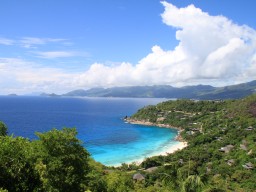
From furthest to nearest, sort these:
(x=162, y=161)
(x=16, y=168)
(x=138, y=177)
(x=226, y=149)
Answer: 1. (x=226, y=149)
2. (x=162, y=161)
3. (x=138, y=177)
4. (x=16, y=168)

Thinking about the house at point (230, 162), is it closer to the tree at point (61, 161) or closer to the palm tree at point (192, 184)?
the tree at point (61, 161)

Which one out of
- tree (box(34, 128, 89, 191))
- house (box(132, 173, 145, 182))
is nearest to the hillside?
house (box(132, 173, 145, 182))

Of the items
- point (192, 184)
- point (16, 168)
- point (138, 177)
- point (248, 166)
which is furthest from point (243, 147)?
point (16, 168)

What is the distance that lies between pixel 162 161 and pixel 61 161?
43.4m

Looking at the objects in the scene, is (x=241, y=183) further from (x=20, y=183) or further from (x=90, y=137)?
(x=90, y=137)

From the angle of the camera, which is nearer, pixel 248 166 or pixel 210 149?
pixel 248 166

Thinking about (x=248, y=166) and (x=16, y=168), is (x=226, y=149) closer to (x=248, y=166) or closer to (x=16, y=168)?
(x=248, y=166)

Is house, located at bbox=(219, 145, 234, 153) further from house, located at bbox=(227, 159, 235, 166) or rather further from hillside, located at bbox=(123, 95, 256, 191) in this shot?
house, located at bbox=(227, 159, 235, 166)

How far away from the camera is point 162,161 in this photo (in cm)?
5822

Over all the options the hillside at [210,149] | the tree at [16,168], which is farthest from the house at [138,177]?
the tree at [16,168]

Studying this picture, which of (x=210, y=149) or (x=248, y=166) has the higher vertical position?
(x=210, y=149)

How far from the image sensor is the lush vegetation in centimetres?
1559

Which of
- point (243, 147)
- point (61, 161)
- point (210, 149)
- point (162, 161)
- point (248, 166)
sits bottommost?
point (162, 161)

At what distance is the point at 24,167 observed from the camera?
1622 cm
